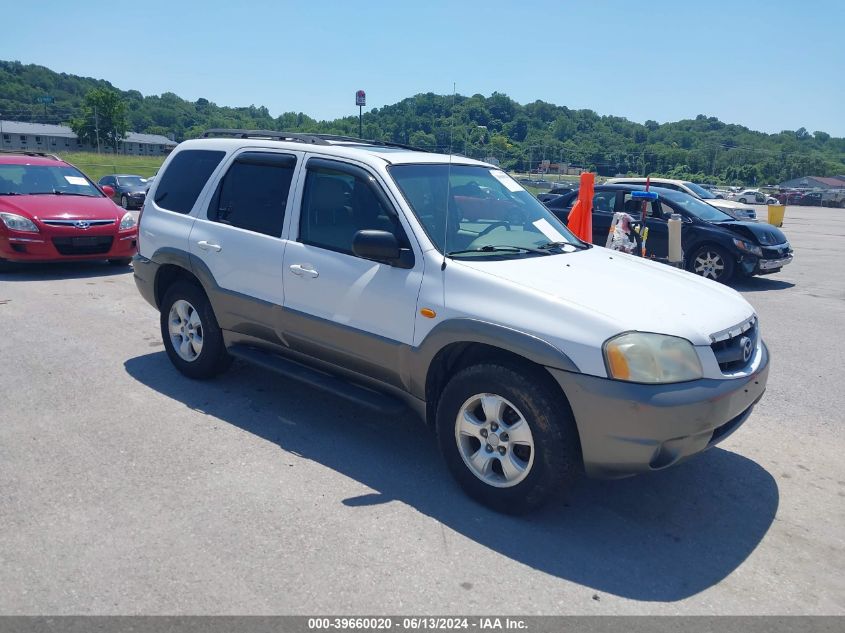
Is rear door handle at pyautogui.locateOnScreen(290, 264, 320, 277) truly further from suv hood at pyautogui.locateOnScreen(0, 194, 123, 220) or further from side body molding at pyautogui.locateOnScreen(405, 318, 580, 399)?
suv hood at pyautogui.locateOnScreen(0, 194, 123, 220)

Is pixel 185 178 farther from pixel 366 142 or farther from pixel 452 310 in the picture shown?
pixel 452 310

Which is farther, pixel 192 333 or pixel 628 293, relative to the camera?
pixel 192 333

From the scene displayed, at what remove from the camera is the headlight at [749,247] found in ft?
37.2

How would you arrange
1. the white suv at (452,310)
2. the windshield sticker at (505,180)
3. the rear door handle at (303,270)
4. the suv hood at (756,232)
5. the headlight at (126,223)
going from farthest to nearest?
the suv hood at (756,232) < the headlight at (126,223) < the windshield sticker at (505,180) < the rear door handle at (303,270) < the white suv at (452,310)

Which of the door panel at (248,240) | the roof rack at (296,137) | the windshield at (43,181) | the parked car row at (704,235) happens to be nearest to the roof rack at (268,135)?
the roof rack at (296,137)

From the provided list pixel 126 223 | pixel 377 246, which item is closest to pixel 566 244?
pixel 377 246

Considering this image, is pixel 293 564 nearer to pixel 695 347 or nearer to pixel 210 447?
pixel 210 447

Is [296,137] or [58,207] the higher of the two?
[296,137]

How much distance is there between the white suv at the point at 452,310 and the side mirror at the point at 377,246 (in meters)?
0.01

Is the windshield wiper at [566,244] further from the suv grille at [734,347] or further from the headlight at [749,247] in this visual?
the headlight at [749,247]

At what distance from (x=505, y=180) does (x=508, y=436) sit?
228 cm

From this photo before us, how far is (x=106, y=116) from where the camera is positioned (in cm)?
8969

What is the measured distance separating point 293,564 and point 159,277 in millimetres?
3387

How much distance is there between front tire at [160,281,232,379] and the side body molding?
205 cm
